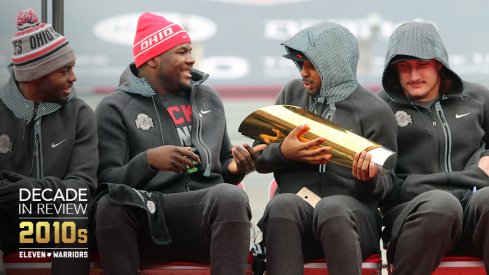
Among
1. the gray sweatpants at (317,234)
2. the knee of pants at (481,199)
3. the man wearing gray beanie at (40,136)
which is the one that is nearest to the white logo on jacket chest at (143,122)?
the man wearing gray beanie at (40,136)

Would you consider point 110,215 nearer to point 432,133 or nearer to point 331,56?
point 331,56

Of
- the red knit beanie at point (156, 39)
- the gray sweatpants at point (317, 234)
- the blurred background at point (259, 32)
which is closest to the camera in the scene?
the gray sweatpants at point (317, 234)

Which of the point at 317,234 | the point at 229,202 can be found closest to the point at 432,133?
the point at 317,234

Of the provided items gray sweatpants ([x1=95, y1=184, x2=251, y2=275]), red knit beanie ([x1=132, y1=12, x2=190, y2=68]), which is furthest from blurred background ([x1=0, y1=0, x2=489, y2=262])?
gray sweatpants ([x1=95, y1=184, x2=251, y2=275])

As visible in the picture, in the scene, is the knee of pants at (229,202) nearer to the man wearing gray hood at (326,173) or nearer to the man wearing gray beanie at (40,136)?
the man wearing gray hood at (326,173)

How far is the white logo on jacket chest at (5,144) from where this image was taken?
3881mm

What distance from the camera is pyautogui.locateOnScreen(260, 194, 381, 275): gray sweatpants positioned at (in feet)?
11.6

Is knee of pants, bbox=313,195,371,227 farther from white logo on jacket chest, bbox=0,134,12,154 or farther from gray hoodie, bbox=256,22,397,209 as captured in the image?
white logo on jacket chest, bbox=0,134,12,154

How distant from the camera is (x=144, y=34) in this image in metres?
4.15

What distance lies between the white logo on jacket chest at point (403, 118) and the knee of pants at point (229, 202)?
81 centimetres

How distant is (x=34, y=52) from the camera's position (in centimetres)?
392

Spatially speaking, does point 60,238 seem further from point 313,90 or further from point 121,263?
point 313,90

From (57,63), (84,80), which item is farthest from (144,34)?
(84,80)

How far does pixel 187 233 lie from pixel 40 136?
2.35ft
